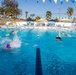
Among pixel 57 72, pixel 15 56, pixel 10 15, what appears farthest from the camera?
pixel 10 15

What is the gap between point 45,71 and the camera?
7.83 metres

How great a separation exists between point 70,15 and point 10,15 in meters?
21.6

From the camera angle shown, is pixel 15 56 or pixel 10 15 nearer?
pixel 15 56

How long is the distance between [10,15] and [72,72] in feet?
177

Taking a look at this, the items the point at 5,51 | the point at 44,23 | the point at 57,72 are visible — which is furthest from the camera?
the point at 44,23

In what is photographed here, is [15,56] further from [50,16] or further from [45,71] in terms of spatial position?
[50,16]

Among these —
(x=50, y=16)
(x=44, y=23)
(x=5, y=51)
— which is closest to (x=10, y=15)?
(x=50, y=16)

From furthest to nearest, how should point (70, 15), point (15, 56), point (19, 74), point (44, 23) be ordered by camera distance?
1. point (70, 15)
2. point (44, 23)
3. point (15, 56)
4. point (19, 74)

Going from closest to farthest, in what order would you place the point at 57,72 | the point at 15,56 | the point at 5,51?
the point at 57,72 < the point at 15,56 < the point at 5,51

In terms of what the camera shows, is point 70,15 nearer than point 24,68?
No

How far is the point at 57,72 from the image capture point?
7754mm

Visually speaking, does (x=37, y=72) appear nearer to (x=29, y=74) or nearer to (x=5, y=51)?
(x=29, y=74)

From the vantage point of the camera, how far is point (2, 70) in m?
7.77

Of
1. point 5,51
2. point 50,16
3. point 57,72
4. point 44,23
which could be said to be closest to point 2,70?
point 57,72
